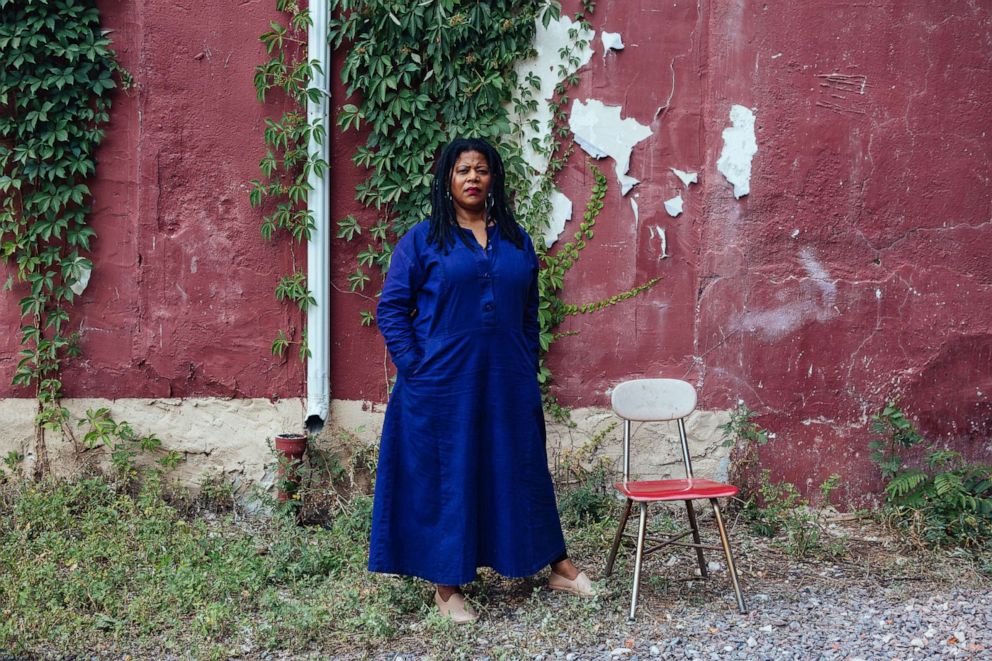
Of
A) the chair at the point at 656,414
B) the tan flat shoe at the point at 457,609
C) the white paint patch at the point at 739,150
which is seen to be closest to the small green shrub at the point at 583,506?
the chair at the point at 656,414

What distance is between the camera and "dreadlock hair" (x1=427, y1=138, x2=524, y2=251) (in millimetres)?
3732

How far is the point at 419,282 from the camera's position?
146 inches

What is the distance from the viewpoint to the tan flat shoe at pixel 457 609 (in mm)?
3648

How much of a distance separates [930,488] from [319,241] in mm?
3463

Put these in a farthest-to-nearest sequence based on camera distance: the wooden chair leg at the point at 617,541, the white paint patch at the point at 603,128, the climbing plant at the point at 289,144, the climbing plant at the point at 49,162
Result: the white paint patch at the point at 603,128 → the climbing plant at the point at 289,144 → the climbing plant at the point at 49,162 → the wooden chair leg at the point at 617,541

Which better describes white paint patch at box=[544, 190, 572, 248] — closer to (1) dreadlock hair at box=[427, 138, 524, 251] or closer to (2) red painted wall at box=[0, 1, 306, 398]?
(1) dreadlock hair at box=[427, 138, 524, 251]

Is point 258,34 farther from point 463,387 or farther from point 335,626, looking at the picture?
point 335,626

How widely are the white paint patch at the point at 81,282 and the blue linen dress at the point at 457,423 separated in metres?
2.09

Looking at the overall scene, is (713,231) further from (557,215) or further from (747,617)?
(747,617)

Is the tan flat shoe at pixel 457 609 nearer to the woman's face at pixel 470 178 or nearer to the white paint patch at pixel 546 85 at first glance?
the woman's face at pixel 470 178

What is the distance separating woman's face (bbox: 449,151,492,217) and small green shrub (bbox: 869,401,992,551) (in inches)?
102

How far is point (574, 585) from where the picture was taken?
391 centimetres

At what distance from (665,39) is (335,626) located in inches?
133

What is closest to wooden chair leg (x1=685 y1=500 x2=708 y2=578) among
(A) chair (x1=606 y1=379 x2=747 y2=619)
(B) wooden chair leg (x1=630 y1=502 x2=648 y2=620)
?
(A) chair (x1=606 y1=379 x2=747 y2=619)
